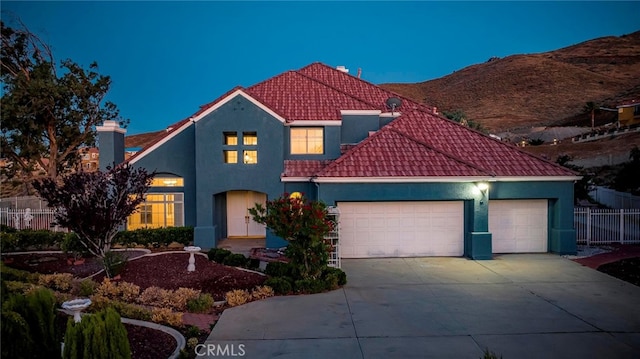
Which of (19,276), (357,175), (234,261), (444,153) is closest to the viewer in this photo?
(19,276)

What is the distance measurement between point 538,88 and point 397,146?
9847 cm

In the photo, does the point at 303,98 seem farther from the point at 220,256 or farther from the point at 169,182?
the point at 220,256

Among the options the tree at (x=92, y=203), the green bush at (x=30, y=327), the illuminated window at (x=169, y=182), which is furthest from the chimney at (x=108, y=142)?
the green bush at (x=30, y=327)

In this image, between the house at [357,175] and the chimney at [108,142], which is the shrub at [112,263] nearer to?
the house at [357,175]

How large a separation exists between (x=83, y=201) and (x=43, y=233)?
7271 mm

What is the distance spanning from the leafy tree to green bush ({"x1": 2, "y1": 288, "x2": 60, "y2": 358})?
5.50 metres

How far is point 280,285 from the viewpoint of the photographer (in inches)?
440

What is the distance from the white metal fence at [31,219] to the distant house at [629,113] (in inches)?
2431

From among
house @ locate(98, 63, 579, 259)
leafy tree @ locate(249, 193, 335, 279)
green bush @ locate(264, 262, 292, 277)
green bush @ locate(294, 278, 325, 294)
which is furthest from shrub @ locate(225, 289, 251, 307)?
house @ locate(98, 63, 579, 259)

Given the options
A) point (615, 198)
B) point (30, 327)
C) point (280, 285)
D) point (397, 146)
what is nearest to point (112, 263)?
point (280, 285)

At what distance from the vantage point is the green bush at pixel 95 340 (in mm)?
5699

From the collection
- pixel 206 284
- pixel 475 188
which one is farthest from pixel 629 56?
pixel 206 284

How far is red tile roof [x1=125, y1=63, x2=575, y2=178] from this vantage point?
51.0 ft

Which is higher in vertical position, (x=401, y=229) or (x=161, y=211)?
(x=161, y=211)
